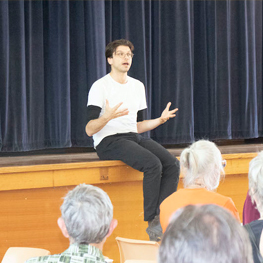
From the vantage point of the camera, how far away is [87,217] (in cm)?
100

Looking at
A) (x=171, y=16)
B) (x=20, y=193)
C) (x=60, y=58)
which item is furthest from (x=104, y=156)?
(x=171, y=16)

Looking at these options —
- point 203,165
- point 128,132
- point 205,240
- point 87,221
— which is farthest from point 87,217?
point 128,132

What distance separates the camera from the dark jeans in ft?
7.56

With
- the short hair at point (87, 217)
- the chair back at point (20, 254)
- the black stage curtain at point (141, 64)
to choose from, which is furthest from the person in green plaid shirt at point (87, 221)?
the black stage curtain at point (141, 64)

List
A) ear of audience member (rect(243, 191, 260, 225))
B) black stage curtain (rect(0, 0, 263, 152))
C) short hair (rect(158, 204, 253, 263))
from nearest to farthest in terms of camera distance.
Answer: short hair (rect(158, 204, 253, 263)), ear of audience member (rect(243, 191, 260, 225)), black stage curtain (rect(0, 0, 263, 152))

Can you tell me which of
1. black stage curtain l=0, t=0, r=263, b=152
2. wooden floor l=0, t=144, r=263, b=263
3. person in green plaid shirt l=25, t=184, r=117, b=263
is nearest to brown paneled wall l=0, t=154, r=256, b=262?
wooden floor l=0, t=144, r=263, b=263

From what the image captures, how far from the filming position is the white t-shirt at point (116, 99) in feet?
8.02

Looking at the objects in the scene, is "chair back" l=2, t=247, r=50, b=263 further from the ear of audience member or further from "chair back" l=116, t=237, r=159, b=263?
the ear of audience member

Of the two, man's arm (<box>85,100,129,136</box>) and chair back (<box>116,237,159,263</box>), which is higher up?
man's arm (<box>85,100,129,136</box>)

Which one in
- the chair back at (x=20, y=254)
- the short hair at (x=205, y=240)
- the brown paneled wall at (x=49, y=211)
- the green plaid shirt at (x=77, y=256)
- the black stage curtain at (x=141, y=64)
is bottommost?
the brown paneled wall at (x=49, y=211)

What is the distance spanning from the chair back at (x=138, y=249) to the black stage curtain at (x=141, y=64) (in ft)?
6.42

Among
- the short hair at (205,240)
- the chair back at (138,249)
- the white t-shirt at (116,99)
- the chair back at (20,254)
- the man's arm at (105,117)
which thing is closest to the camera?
the short hair at (205,240)

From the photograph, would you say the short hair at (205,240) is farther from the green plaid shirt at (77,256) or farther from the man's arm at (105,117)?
the man's arm at (105,117)

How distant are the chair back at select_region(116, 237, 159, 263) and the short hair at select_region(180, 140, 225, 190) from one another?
37cm
